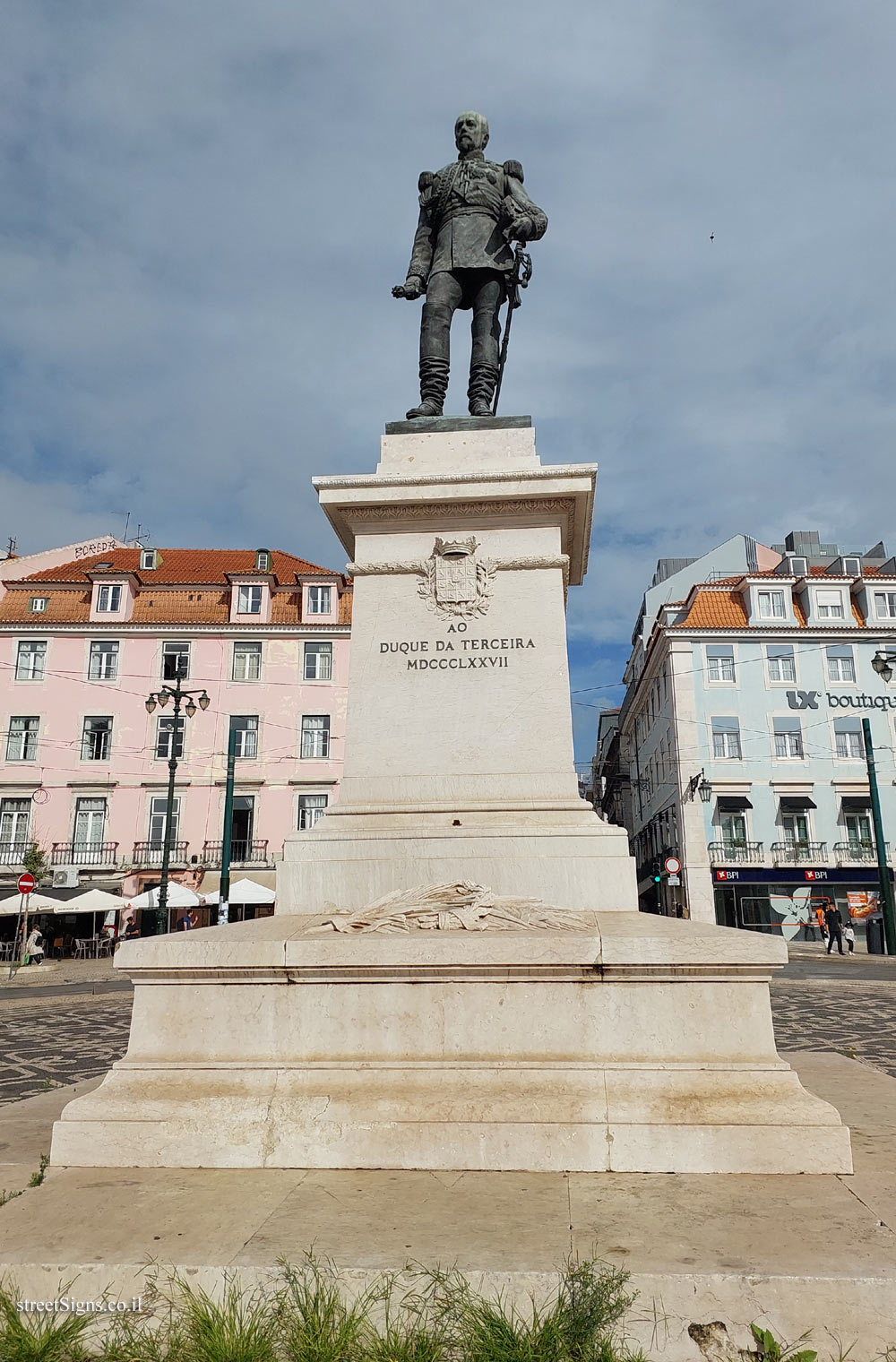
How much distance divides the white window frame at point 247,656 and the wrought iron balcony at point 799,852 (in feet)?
75.4

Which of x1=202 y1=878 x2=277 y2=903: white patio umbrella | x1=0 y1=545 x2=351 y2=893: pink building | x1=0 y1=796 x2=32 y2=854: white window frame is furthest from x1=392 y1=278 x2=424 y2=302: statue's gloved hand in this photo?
x1=0 y1=796 x2=32 y2=854: white window frame

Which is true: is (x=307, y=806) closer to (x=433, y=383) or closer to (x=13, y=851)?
(x=13, y=851)

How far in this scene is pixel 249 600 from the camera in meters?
39.1

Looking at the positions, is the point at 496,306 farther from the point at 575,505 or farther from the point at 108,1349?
the point at 108,1349

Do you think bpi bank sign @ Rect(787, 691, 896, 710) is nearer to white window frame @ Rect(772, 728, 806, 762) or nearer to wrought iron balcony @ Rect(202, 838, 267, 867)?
white window frame @ Rect(772, 728, 806, 762)

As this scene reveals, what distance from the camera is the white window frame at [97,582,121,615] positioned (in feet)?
126

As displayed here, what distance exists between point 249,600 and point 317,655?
401 cm

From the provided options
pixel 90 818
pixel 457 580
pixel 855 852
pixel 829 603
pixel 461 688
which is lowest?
pixel 461 688

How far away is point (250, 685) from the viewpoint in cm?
3791

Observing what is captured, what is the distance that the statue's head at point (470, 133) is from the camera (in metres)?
7.79

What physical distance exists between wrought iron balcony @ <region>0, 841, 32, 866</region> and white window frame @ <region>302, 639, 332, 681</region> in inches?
498

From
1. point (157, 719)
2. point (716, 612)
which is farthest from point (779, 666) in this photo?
point (157, 719)

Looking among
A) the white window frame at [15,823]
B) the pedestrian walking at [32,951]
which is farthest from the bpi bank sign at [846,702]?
the white window frame at [15,823]

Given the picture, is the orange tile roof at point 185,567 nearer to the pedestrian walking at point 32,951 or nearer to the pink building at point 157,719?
the pink building at point 157,719
